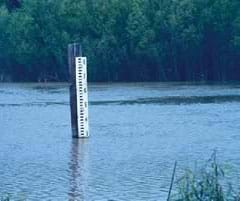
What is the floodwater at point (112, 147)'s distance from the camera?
15008mm

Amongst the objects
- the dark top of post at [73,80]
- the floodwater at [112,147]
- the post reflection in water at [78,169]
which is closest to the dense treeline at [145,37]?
the floodwater at [112,147]

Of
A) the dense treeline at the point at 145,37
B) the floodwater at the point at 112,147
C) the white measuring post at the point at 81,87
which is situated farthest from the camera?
the dense treeline at the point at 145,37

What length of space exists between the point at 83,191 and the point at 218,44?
185ft

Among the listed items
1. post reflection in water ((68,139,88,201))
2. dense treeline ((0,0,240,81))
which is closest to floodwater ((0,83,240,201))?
post reflection in water ((68,139,88,201))

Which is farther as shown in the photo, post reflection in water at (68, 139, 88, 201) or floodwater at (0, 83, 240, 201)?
floodwater at (0, 83, 240, 201)

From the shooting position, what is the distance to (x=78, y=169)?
57.0 ft

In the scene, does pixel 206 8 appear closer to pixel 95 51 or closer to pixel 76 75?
pixel 95 51

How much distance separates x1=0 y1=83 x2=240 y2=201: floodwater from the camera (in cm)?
1501

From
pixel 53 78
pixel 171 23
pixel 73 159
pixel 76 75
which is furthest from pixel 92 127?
pixel 53 78

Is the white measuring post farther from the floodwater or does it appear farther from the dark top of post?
the floodwater

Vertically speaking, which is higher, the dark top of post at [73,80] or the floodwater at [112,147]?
the dark top of post at [73,80]

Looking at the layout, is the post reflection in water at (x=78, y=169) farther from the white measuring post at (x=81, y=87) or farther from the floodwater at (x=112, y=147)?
the white measuring post at (x=81, y=87)

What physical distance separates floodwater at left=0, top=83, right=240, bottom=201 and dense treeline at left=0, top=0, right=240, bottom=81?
32.3m

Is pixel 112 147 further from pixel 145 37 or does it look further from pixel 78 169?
pixel 145 37
